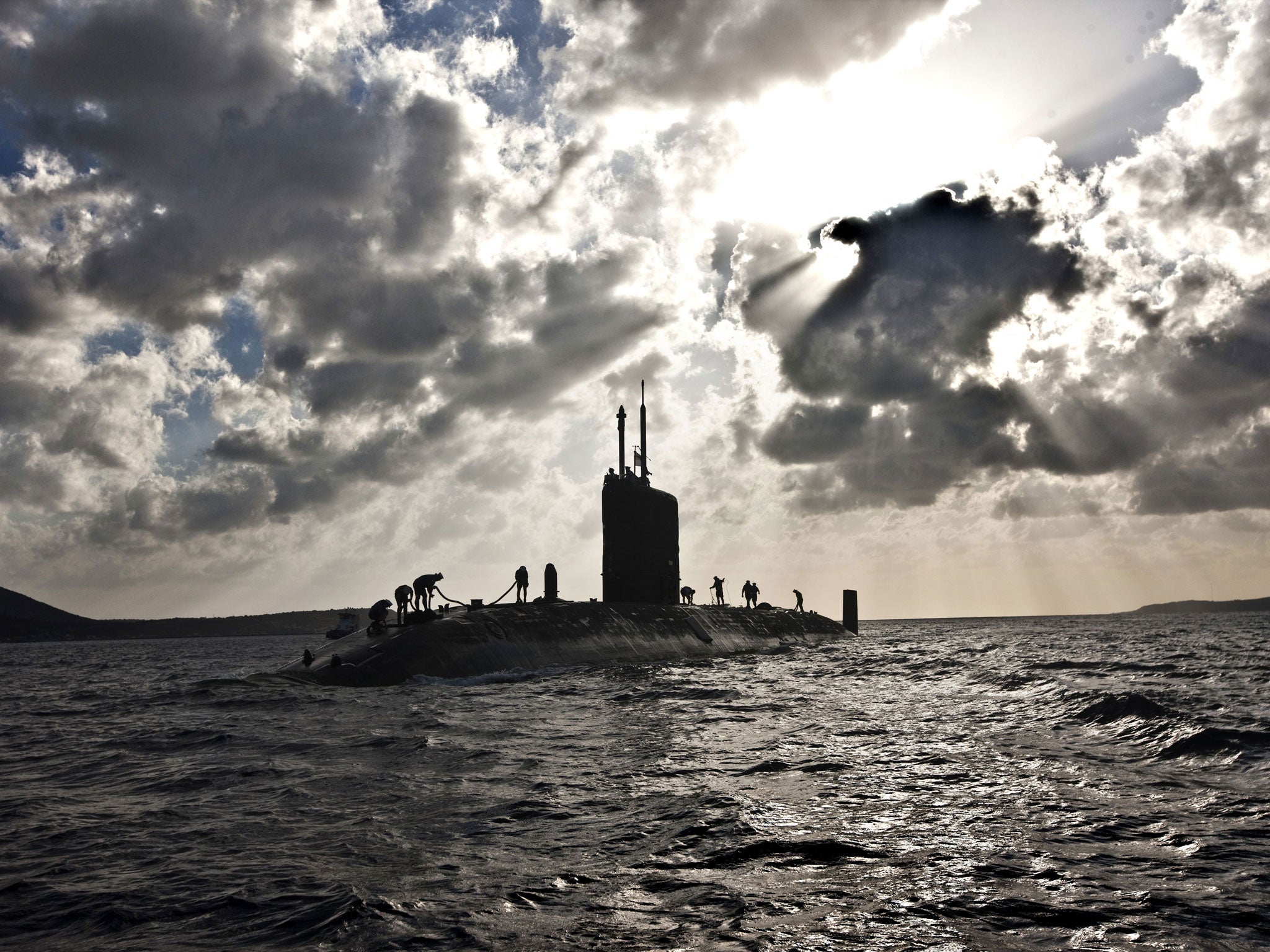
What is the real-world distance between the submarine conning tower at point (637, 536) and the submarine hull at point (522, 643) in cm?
82

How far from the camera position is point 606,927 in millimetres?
5105

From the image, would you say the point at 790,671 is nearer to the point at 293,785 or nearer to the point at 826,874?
the point at 293,785

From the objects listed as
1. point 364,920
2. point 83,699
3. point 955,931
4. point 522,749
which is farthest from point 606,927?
point 83,699

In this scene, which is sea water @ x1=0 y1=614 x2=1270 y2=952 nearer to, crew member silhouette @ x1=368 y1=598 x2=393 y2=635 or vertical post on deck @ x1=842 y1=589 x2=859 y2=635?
crew member silhouette @ x1=368 y1=598 x2=393 y2=635

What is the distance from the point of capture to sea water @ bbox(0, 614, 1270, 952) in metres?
5.19

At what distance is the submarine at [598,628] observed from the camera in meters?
21.3

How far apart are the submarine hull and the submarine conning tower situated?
0.82 meters

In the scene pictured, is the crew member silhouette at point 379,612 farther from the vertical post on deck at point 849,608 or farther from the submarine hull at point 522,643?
the vertical post on deck at point 849,608

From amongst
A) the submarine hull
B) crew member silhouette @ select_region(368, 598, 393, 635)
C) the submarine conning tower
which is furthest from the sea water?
the submarine conning tower

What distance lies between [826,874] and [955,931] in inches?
49.6

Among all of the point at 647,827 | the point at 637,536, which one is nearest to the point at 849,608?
the point at 637,536

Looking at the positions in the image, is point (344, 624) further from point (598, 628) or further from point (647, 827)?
point (647, 827)

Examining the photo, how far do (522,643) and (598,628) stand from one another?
11.8ft

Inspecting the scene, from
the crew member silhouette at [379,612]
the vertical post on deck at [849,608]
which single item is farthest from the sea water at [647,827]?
the vertical post on deck at [849,608]
